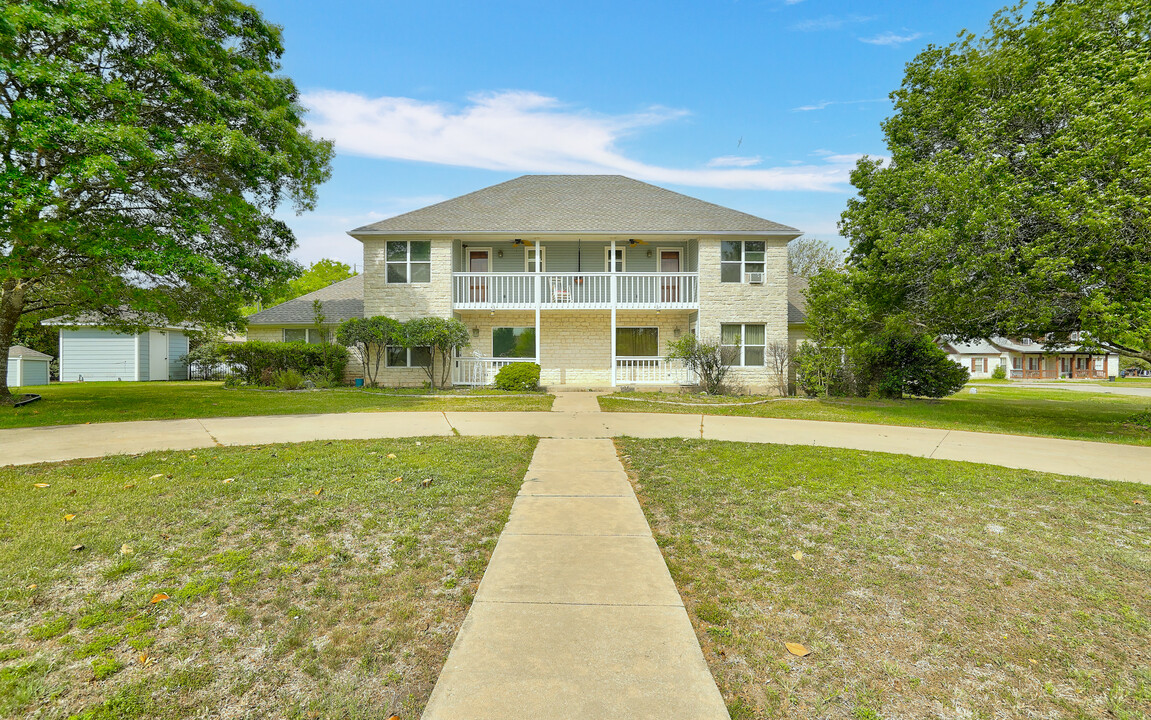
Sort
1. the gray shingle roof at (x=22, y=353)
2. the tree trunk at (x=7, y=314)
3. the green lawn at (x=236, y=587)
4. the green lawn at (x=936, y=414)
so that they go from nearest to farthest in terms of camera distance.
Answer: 1. the green lawn at (x=236, y=587)
2. the green lawn at (x=936, y=414)
3. the tree trunk at (x=7, y=314)
4. the gray shingle roof at (x=22, y=353)

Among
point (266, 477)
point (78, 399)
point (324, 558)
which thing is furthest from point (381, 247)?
point (324, 558)

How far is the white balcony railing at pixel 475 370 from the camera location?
18594 millimetres

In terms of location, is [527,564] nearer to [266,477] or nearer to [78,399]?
[266,477]

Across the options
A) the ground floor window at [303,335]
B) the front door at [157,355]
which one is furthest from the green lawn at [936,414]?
the front door at [157,355]

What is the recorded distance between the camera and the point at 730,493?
4.95 m

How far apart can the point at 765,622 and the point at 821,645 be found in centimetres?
28

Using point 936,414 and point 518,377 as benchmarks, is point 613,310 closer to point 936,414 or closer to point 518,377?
point 518,377

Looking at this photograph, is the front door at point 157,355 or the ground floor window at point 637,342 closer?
the ground floor window at point 637,342

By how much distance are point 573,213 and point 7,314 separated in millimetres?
16299

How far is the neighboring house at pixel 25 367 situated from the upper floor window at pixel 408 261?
58.1 feet

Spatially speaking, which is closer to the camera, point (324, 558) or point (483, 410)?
point (324, 558)

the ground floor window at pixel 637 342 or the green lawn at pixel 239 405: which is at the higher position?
the ground floor window at pixel 637 342

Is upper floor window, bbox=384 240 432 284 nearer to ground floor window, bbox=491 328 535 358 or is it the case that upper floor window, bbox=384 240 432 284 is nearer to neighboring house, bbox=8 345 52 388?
ground floor window, bbox=491 328 535 358

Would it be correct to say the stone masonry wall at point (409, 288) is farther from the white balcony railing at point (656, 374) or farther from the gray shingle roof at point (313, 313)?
the white balcony railing at point (656, 374)
